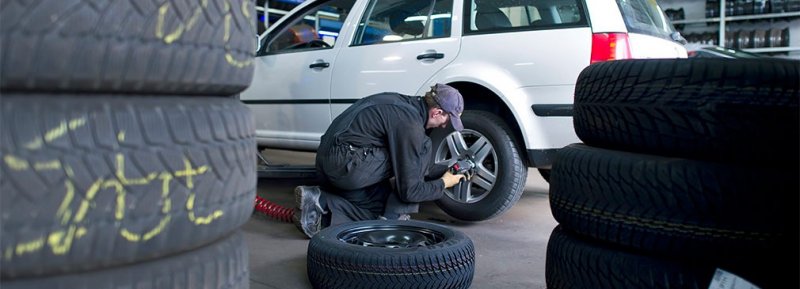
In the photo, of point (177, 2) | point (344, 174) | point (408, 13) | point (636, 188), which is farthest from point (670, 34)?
point (177, 2)

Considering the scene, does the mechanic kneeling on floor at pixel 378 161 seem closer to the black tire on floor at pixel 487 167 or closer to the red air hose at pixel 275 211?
the black tire on floor at pixel 487 167

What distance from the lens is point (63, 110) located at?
2.98ft

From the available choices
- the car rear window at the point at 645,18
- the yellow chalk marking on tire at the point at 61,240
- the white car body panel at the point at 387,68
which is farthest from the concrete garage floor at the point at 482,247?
the yellow chalk marking on tire at the point at 61,240

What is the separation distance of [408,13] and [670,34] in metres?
1.58

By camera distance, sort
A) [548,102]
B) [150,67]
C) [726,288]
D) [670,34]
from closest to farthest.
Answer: [150,67] → [726,288] → [548,102] → [670,34]

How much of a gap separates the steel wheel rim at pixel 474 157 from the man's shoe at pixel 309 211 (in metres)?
0.78

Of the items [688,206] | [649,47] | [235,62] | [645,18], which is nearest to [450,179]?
[649,47]

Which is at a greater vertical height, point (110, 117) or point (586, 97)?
point (110, 117)

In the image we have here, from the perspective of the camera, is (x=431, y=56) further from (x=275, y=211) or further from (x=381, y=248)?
(x=381, y=248)

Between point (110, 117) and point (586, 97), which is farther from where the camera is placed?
point (586, 97)

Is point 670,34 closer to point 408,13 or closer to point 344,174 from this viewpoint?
point 408,13

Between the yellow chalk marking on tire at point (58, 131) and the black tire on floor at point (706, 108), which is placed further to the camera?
the black tire on floor at point (706, 108)

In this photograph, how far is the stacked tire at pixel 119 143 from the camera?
2.89ft

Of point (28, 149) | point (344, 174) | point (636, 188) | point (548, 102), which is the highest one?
point (28, 149)
